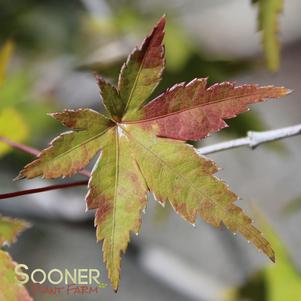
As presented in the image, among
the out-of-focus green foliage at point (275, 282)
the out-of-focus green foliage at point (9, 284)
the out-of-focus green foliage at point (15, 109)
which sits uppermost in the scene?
the out-of-focus green foliage at point (15, 109)

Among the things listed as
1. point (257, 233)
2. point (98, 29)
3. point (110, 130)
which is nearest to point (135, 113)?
point (110, 130)

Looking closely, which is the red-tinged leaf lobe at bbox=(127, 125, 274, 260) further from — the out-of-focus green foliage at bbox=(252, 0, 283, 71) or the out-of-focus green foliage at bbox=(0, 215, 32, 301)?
the out-of-focus green foliage at bbox=(252, 0, 283, 71)

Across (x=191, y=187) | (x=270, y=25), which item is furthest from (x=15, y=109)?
(x=191, y=187)

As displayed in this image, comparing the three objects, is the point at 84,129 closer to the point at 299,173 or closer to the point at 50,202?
the point at 50,202

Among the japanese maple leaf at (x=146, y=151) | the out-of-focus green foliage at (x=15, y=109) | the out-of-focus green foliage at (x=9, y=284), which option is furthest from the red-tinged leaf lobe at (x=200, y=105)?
Answer: the out-of-focus green foliage at (x=15, y=109)

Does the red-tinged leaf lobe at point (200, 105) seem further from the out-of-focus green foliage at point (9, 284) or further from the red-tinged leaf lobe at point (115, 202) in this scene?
the out-of-focus green foliage at point (9, 284)

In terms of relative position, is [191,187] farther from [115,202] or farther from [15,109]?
[15,109]
